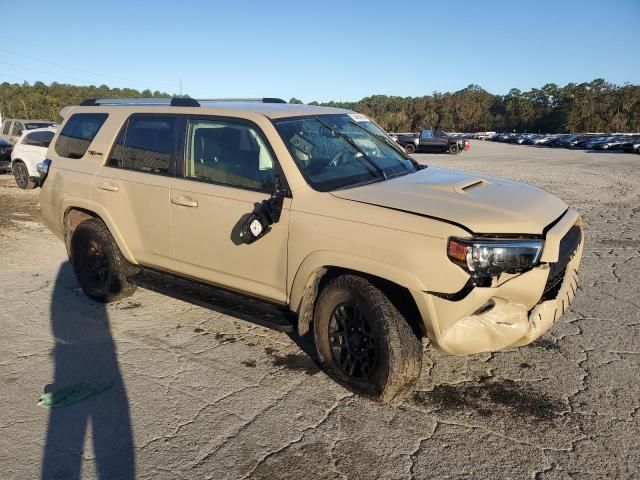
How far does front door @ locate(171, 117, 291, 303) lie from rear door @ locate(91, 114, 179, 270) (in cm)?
18

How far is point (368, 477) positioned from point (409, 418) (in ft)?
2.05

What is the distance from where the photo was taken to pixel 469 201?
123 inches

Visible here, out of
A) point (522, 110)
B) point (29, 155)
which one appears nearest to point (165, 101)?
point (29, 155)

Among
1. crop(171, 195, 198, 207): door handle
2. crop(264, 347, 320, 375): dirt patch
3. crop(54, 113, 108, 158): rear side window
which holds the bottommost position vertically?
crop(264, 347, 320, 375): dirt patch

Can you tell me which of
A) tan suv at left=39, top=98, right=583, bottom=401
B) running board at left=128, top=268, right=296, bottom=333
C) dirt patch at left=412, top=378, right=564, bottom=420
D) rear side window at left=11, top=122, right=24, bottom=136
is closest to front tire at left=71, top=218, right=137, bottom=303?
tan suv at left=39, top=98, right=583, bottom=401

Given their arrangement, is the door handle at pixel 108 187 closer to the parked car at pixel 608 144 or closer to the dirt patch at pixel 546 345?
the dirt patch at pixel 546 345

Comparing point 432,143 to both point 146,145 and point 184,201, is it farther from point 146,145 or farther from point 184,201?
point 184,201

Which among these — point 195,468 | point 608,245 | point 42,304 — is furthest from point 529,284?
point 608,245

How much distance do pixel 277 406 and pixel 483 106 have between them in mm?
136322

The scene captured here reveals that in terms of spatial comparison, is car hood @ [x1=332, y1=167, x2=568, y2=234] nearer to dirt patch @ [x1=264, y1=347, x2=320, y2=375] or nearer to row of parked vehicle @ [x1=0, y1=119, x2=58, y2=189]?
dirt patch @ [x1=264, y1=347, x2=320, y2=375]

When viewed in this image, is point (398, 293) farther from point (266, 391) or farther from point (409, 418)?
point (266, 391)

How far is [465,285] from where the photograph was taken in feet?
9.13

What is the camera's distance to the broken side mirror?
11.1 feet

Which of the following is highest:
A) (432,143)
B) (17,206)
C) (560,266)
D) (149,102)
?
(149,102)
